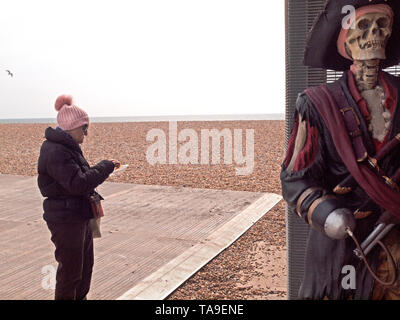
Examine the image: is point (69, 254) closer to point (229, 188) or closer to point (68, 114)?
point (68, 114)

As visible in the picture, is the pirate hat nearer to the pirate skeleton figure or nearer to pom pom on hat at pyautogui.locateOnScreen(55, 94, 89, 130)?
the pirate skeleton figure

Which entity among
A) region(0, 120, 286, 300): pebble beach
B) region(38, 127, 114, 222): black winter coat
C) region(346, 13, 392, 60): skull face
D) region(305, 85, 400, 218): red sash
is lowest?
region(0, 120, 286, 300): pebble beach

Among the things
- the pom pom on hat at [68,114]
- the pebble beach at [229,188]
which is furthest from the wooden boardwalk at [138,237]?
the pom pom on hat at [68,114]

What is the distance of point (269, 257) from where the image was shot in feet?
20.4

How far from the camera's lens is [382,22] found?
2146 mm

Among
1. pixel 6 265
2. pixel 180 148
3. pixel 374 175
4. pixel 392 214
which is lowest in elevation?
pixel 180 148

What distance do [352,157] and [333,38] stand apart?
2.12 feet

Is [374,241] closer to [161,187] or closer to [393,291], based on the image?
[393,291]

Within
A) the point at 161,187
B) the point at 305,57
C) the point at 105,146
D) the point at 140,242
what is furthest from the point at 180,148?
the point at 305,57

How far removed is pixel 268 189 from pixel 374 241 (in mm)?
8852

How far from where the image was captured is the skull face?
211 centimetres

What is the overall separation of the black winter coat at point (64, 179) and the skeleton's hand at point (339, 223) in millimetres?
1994

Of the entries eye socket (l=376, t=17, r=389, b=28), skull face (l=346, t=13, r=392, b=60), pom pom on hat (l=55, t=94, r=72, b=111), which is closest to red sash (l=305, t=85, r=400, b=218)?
skull face (l=346, t=13, r=392, b=60)

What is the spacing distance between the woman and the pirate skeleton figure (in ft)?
5.77
